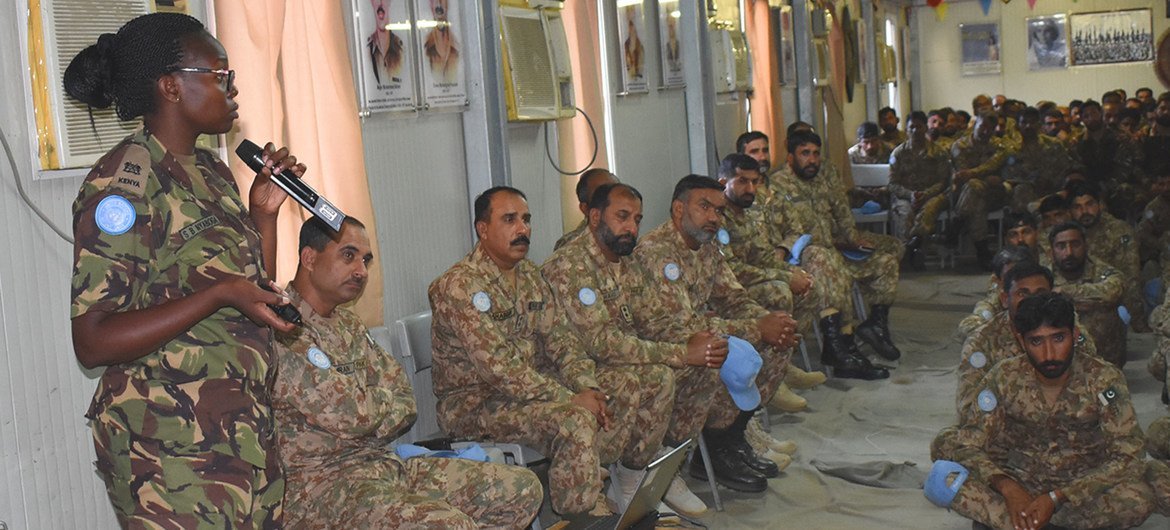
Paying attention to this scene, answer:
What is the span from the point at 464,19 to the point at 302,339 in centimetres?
208

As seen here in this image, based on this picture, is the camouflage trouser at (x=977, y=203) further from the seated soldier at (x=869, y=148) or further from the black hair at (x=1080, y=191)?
the black hair at (x=1080, y=191)

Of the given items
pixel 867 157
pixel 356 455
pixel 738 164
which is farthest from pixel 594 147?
pixel 867 157

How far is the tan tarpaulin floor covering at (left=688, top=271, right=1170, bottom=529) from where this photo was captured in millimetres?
4406

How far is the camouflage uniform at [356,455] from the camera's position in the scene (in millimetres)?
2941

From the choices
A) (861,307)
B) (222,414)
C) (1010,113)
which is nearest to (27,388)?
(222,414)

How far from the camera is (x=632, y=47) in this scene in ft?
21.6

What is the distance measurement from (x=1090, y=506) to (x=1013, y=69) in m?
14.3

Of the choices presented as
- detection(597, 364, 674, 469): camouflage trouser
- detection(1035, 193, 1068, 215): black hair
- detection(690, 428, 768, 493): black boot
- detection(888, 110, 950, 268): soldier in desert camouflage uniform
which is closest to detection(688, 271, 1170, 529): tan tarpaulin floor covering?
detection(690, 428, 768, 493): black boot

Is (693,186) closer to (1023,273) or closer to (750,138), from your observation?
(1023,273)

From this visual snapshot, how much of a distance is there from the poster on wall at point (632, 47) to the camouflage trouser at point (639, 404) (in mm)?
2497

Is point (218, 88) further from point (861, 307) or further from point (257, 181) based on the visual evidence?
point (861, 307)

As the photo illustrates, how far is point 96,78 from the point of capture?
2035mm

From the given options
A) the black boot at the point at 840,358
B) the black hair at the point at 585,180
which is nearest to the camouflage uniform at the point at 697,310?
the black hair at the point at 585,180

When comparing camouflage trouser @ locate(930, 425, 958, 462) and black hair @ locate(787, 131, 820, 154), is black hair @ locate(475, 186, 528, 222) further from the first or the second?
black hair @ locate(787, 131, 820, 154)
